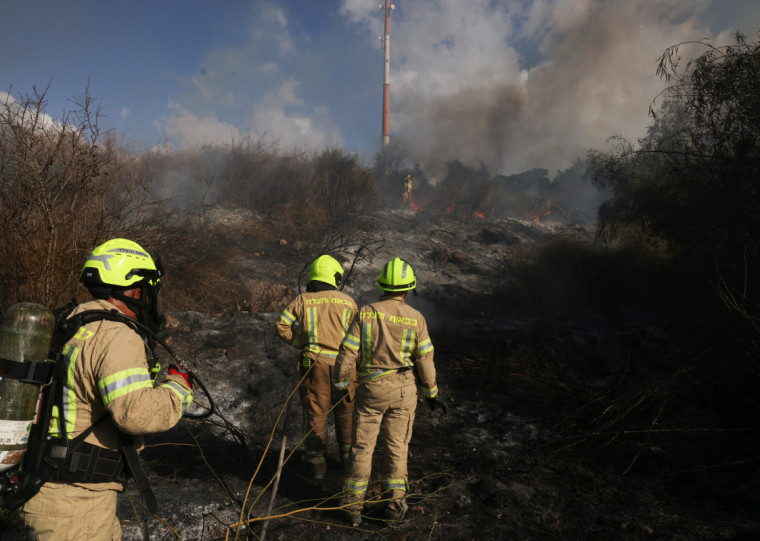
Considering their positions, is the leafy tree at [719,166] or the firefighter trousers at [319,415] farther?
the leafy tree at [719,166]

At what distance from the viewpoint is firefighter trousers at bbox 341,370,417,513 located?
9.96 feet

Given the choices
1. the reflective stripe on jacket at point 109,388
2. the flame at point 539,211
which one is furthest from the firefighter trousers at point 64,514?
the flame at point 539,211

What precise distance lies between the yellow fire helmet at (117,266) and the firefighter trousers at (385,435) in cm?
180

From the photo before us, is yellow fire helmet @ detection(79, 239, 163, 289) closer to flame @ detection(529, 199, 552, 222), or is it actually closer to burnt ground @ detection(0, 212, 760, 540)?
burnt ground @ detection(0, 212, 760, 540)

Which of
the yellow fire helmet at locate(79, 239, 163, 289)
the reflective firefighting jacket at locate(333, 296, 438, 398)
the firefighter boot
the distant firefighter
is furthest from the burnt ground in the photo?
the distant firefighter

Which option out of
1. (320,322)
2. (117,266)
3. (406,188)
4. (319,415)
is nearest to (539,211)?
(406,188)

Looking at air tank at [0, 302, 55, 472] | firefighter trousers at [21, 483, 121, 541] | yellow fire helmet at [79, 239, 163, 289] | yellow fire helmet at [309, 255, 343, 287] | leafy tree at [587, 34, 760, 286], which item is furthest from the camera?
leafy tree at [587, 34, 760, 286]

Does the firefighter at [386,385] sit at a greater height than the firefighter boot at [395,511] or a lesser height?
greater

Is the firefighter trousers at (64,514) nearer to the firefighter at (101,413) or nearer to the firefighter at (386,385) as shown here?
the firefighter at (101,413)

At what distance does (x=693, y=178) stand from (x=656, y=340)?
308 cm

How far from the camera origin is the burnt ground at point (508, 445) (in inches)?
123

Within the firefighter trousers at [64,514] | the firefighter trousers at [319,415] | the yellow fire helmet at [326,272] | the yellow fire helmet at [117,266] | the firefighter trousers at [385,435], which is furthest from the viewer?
the yellow fire helmet at [326,272]

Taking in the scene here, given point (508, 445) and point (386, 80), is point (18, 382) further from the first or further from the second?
point (386, 80)

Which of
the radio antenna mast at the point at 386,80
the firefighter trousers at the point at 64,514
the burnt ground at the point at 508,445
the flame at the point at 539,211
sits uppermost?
the radio antenna mast at the point at 386,80
